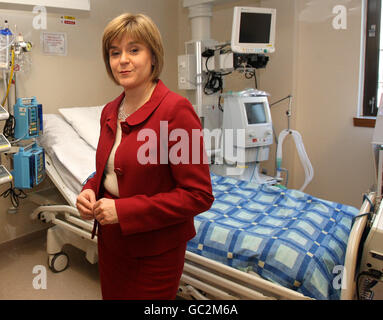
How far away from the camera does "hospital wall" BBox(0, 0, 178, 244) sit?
2.79 meters

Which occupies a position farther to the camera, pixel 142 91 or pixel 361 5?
pixel 361 5

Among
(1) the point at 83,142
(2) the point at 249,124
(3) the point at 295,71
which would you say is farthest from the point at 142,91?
(3) the point at 295,71

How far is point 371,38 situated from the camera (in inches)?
120

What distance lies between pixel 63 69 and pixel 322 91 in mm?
2378

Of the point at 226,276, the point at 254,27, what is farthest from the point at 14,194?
the point at 254,27

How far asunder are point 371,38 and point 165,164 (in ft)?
9.34

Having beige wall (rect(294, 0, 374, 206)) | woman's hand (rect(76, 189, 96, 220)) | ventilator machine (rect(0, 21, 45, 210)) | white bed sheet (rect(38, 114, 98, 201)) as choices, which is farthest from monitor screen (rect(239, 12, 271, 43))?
woman's hand (rect(76, 189, 96, 220))

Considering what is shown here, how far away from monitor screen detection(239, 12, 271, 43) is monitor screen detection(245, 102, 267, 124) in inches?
20.2

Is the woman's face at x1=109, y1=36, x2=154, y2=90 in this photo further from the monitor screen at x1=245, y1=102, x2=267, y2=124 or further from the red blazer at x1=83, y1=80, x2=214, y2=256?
the monitor screen at x1=245, y1=102, x2=267, y2=124

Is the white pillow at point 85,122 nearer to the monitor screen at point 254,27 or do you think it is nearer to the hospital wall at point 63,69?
the hospital wall at point 63,69

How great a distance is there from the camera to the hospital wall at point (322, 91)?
314 centimetres

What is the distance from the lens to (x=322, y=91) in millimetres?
3330

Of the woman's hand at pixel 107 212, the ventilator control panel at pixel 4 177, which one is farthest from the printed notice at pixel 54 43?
the woman's hand at pixel 107 212
